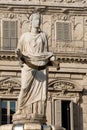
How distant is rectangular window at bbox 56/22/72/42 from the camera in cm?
3462

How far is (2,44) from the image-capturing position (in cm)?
3378

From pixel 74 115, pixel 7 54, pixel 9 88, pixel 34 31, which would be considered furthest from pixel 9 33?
pixel 34 31

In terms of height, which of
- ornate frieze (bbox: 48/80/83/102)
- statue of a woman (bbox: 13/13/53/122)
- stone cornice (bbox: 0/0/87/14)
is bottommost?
ornate frieze (bbox: 48/80/83/102)

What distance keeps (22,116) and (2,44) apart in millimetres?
19372

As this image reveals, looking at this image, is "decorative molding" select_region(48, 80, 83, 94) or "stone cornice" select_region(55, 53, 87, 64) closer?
"decorative molding" select_region(48, 80, 83, 94)

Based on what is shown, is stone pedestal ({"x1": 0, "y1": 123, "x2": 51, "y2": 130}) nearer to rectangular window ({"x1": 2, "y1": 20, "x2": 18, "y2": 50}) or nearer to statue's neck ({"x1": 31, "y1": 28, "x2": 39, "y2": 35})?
statue's neck ({"x1": 31, "y1": 28, "x2": 39, "y2": 35})

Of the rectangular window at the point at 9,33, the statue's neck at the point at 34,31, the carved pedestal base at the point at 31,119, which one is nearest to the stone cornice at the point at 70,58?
the rectangular window at the point at 9,33

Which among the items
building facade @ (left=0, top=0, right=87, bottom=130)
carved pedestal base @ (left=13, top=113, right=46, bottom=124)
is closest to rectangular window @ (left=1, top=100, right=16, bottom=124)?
building facade @ (left=0, top=0, right=87, bottom=130)

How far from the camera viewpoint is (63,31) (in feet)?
114

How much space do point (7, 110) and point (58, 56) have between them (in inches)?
160

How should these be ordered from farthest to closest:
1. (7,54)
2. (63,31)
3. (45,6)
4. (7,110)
→ (63,31) → (45,6) → (7,54) → (7,110)

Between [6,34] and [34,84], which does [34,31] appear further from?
[6,34]

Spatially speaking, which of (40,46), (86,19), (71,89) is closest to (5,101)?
(71,89)

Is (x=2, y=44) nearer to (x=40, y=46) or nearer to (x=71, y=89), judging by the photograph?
(x=71, y=89)
